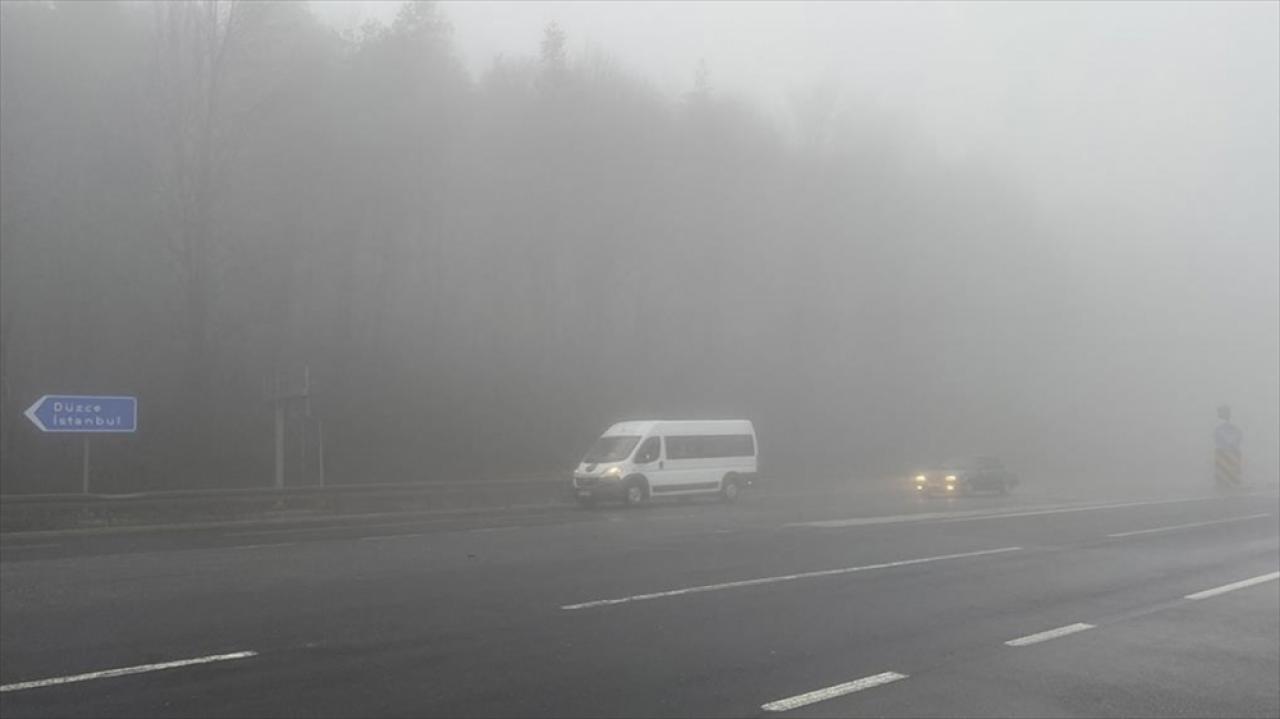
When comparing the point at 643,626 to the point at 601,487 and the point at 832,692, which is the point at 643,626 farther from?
→ the point at 601,487

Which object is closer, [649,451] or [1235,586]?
[1235,586]

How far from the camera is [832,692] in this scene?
26.0ft

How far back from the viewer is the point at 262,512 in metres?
27.0

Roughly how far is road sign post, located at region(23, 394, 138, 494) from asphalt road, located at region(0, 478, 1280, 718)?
5.74 metres

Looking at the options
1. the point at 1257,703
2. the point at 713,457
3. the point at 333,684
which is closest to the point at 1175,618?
the point at 1257,703

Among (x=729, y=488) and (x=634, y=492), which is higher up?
(x=634, y=492)

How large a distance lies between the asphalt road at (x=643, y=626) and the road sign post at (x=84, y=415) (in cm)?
574

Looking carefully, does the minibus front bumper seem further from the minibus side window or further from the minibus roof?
the minibus roof

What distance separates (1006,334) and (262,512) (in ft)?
181

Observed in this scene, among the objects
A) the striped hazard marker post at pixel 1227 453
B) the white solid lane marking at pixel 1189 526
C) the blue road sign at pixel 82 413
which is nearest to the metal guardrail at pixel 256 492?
the blue road sign at pixel 82 413

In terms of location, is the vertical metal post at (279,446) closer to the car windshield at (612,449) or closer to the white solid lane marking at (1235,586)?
the car windshield at (612,449)

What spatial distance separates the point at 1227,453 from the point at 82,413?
3753 cm

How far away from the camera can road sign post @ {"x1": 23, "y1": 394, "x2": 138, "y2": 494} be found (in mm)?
24395

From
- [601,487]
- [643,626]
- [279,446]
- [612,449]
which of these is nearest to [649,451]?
[612,449]
